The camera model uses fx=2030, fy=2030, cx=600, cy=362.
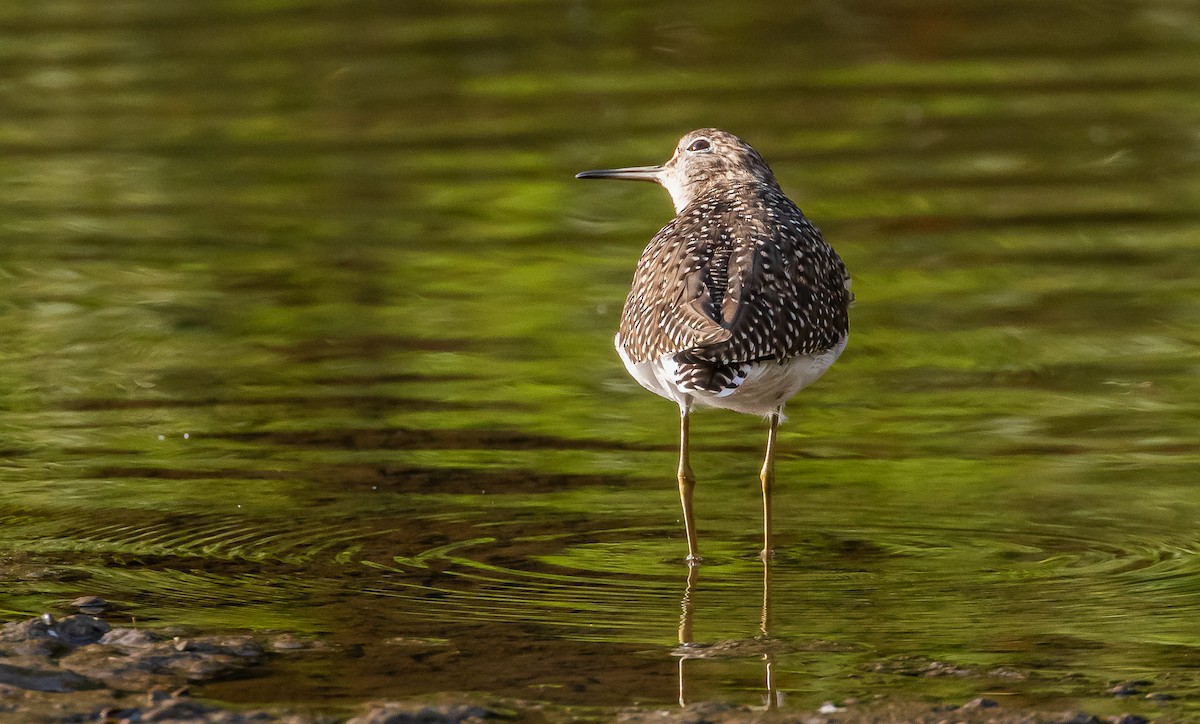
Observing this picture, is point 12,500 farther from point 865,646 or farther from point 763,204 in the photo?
point 865,646

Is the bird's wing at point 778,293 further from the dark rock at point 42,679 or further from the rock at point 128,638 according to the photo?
the dark rock at point 42,679

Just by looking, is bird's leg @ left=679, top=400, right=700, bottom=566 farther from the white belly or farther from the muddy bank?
the muddy bank

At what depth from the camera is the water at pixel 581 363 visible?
6.90m

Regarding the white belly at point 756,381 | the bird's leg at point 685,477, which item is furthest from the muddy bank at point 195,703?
the bird's leg at point 685,477

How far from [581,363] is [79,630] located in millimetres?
5028

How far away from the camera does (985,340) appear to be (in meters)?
11.4

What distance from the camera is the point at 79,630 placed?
6.38 meters

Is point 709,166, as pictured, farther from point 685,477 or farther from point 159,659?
point 159,659

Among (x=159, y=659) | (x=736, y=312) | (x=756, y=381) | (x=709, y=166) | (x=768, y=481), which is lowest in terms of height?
(x=768, y=481)

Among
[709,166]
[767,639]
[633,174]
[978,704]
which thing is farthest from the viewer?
[633,174]

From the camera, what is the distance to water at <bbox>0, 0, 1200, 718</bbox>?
6902 millimetres

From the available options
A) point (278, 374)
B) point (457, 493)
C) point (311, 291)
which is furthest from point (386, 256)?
point (457, 493)

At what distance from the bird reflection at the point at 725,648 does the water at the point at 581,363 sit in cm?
3

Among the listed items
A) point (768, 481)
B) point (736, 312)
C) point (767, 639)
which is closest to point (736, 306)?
point (736, 312)
